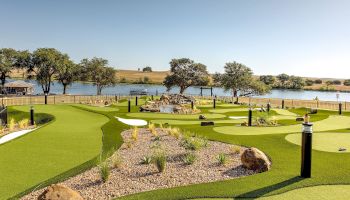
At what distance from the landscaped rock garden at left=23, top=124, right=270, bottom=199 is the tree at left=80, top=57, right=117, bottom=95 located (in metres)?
49.1

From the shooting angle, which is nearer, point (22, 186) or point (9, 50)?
point (22, 186)

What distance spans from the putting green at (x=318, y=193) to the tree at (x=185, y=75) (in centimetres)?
5545

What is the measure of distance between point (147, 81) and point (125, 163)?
132 m

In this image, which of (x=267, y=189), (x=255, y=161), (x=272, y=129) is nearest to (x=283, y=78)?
(x=272, y=129)

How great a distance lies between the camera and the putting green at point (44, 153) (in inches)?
303

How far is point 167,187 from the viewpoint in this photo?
24.6ft

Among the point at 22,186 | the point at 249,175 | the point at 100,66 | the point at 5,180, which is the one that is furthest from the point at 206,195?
the point at 100,66

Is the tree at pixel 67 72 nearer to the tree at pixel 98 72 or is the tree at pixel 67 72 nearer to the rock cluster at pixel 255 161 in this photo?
the tree at pixel 98 72

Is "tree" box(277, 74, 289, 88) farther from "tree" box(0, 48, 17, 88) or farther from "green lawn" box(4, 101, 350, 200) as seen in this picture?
"green lawn" box(4, 101, 350, 200)

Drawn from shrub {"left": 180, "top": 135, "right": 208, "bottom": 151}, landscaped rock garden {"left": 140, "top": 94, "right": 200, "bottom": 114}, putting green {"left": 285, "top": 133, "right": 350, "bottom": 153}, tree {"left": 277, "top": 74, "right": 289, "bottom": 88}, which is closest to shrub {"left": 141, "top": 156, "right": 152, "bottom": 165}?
shrub {"left": 180, "top": 135, "right": 208, "bottom": 151}

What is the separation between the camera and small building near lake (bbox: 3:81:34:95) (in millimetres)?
53500

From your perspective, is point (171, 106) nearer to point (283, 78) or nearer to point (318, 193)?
point (318, 193)

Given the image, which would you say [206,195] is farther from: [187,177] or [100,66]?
[100,66]

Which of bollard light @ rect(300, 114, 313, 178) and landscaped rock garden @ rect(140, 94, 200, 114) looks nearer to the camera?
bollard light @ rect(300, 114, 313, 178)
